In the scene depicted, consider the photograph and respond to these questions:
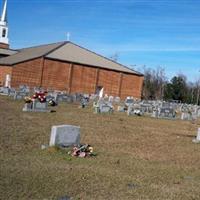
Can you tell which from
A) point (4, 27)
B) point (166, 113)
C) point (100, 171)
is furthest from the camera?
point (4, 27)

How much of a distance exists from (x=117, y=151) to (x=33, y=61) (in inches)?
1971

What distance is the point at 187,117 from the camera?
3475 cm

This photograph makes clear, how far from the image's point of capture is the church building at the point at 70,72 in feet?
199

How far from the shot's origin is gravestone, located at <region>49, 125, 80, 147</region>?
461 inches

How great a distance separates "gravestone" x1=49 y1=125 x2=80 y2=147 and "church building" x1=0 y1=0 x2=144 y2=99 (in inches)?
1937

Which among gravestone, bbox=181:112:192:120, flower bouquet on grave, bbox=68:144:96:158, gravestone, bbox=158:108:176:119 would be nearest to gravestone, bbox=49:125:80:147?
flower bouquet on grave, bbox=68:144:96:158

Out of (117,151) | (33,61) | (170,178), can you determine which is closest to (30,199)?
(170,178)

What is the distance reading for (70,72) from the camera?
64.5 meters

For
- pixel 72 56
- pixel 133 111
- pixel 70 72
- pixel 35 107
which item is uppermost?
pixel 72 56

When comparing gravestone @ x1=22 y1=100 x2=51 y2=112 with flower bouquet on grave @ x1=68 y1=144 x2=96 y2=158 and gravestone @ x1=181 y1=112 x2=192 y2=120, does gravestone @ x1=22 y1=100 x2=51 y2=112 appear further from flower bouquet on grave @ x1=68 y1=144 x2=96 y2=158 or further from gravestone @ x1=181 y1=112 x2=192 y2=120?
gravestone @ x1=181 y1=112 x2=192 y2=120

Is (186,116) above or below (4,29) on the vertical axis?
below

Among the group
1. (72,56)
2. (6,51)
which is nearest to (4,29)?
(6,51)

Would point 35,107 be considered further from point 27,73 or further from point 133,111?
point 27,73

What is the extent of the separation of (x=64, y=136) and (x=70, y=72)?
174ft
